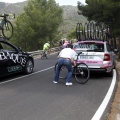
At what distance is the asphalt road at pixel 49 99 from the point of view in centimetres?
614

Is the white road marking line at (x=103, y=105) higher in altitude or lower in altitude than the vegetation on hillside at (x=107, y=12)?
lower

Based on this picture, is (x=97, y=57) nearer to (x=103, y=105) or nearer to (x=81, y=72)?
(x=81, y=72)

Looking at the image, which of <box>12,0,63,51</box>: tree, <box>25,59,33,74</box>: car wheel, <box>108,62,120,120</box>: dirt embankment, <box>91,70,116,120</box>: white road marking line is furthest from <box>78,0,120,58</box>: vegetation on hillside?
<box>12,0,63,51</box>: tree

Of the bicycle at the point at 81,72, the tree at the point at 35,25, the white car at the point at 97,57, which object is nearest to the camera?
the bicycle at the point at 81,72

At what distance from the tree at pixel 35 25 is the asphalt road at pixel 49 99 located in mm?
39219

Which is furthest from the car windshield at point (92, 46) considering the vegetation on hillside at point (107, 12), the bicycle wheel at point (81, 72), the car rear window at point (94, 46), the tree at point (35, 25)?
the tree at point (35, 25)

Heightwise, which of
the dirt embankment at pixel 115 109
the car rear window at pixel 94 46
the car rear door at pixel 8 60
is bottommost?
the dirt embankment at pixel 115 109

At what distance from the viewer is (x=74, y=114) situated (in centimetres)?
618

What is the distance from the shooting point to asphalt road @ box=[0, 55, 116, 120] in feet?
20.1

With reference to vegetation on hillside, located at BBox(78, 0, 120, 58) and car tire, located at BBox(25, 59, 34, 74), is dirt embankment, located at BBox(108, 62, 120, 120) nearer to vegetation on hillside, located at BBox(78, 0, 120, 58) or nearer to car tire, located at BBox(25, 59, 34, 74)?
car tire, located at BBox(25, 59, 34, 74)

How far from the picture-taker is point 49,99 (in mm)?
7668

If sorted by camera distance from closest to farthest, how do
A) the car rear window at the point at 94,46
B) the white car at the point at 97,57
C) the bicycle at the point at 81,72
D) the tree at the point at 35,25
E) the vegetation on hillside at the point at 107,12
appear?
the bicycle at the point at 81,72 → the white car at the point at 97,57 → the car rear window at the point at 94,46 → the vegetation on hillside at the point at 107,12 → the tree at the point at 35,25

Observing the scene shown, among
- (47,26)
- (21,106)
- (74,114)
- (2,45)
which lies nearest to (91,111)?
(74,114)

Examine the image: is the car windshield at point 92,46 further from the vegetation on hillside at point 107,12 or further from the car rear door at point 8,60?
the vegetation on hillside at point 107,12
